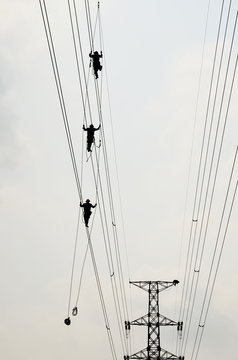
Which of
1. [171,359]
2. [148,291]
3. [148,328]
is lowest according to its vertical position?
[171,359]

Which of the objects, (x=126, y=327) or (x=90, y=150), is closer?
(x=90, y=150)

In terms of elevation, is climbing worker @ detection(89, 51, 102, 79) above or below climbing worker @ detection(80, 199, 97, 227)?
above

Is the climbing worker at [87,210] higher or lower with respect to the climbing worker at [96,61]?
lower

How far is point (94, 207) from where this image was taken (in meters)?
20.1

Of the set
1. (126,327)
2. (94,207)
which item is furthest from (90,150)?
(126,327)

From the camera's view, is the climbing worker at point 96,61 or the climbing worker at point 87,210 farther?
the climbing worker at point 87,210

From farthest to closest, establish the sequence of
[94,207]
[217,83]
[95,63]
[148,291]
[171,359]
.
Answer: [148,291] < [171,359] < [94,207] < [95,63] < [217,83]

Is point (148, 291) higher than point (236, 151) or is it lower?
higher

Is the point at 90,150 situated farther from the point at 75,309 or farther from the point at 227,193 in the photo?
the point at 75,309

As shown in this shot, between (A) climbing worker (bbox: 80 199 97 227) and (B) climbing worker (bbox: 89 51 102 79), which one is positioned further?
(A) climbing worker (bbox: 80 199 97 227)

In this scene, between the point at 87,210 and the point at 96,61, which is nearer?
the point at 96,61

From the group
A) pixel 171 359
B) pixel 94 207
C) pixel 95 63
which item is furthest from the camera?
pixel 171 359

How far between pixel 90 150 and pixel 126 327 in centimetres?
2770

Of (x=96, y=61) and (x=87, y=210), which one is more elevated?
(x=96, y=61)
